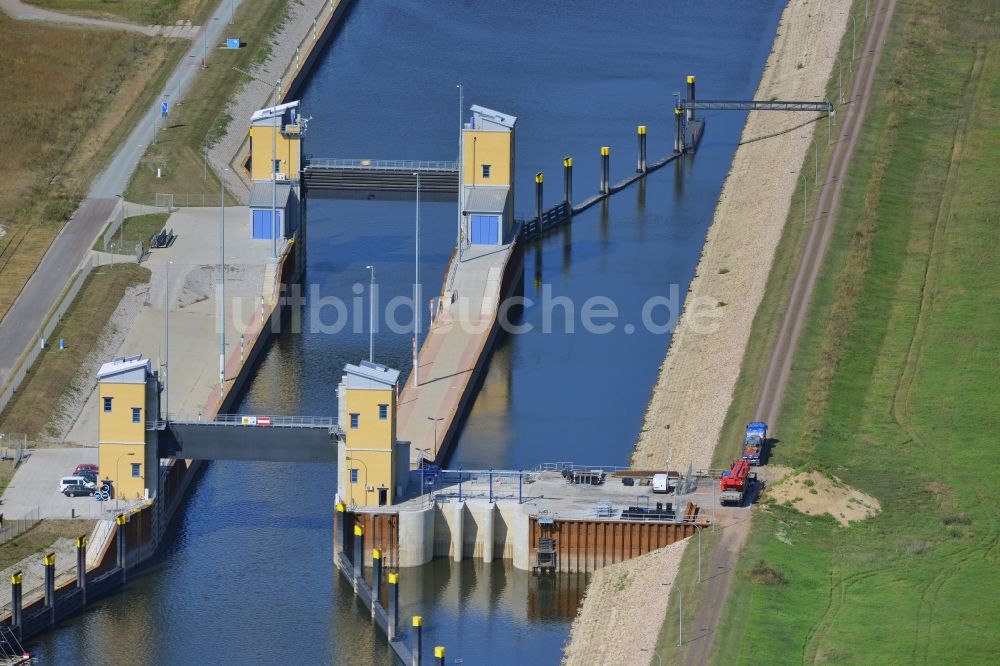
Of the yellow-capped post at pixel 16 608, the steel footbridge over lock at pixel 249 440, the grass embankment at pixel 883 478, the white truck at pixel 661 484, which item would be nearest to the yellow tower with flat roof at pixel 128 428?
the steel footbridge over lock at pixel 249 440

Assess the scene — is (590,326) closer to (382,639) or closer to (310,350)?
(310,350)

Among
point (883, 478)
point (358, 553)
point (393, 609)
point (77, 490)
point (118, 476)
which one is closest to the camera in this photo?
point (393, 609)

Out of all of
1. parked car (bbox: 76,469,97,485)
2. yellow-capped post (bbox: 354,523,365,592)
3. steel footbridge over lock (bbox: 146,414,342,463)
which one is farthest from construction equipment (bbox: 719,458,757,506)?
parked car (bbox: 76,469,97,485)

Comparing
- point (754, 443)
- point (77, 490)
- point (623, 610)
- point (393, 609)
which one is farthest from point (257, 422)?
point (754, 443)

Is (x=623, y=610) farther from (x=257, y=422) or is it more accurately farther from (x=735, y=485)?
(x=257, y=422)

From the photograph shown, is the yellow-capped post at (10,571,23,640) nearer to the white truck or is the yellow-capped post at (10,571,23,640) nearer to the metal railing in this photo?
the metal railing

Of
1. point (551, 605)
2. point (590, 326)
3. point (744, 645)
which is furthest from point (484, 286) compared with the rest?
point (744, 645)
